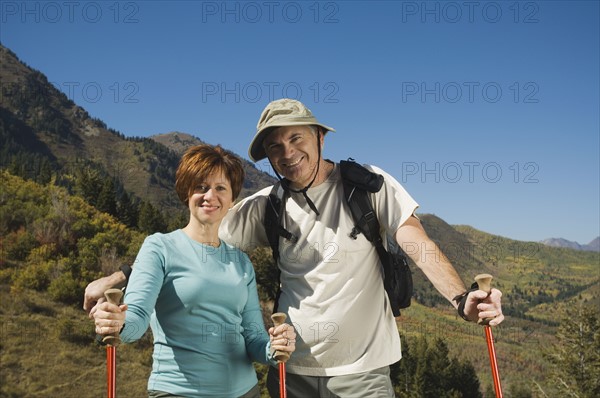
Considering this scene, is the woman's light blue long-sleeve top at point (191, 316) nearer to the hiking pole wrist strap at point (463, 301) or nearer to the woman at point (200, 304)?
the woman at point (200, 304)

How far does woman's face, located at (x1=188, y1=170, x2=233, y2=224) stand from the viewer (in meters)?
3.33

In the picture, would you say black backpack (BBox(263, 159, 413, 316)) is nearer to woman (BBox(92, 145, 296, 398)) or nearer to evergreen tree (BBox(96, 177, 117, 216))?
woman (BBox(92, 145, 296, 398))

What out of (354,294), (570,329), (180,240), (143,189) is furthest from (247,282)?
(143,189)

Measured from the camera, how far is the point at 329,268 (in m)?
3.67

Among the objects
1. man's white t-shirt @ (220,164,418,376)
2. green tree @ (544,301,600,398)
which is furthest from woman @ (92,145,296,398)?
green tree @ (544,301,600,398)

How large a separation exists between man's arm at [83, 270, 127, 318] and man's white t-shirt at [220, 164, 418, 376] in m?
0.90

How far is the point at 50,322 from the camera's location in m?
25.0

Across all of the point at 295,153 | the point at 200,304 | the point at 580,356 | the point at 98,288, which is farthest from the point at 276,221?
the point at 580,356

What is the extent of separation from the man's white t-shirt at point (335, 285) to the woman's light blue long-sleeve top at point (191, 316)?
49cm

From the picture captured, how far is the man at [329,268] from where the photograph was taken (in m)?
3.62

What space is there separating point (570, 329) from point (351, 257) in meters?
55.0

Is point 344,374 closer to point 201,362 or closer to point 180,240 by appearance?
point 201,362

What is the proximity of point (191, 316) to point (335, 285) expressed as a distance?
1033 millimetres

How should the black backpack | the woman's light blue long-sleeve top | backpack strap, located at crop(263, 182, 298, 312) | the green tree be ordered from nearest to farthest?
the woman's light blue long-sleeve top
the black backpack
backpack strap, located at crop(263, 182, 298, 312)
the green tree
